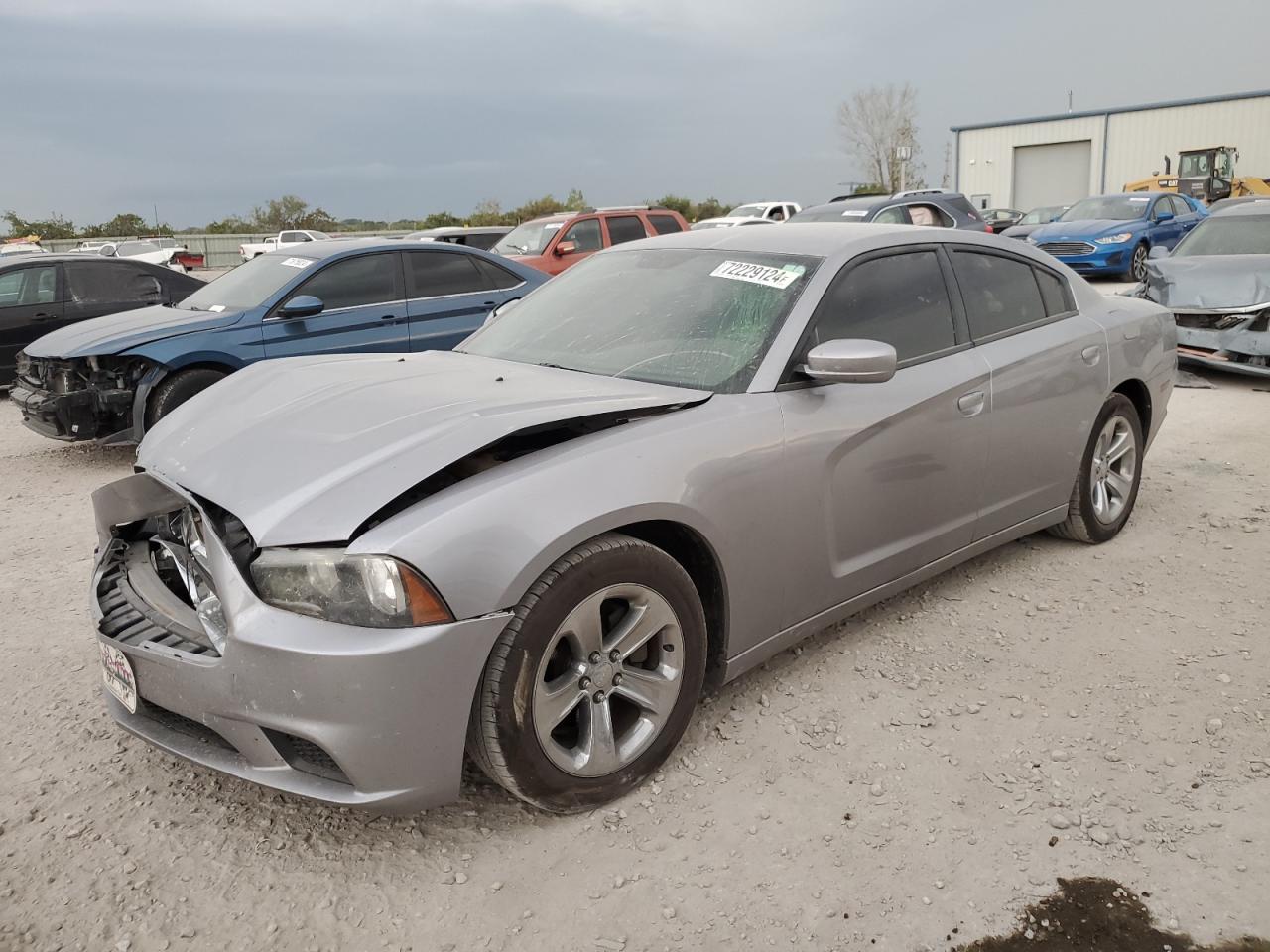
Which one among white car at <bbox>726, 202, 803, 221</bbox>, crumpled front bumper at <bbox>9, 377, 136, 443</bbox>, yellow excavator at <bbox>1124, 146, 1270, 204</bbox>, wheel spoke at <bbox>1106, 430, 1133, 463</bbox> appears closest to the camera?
wheel spoke at <bbox>1106, 430, 1133, 463</bbox>

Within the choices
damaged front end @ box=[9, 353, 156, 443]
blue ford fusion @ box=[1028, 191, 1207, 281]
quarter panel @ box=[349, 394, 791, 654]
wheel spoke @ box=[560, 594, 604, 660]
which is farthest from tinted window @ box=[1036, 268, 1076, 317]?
blue ford fusion @ box=[1028, 191, 1207, 281]

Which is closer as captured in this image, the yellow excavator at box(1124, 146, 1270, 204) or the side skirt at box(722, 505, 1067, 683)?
the side skirt at box(722, 505, 1067, 683)

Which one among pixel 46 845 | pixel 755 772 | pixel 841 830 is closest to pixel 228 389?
pixel 46 845

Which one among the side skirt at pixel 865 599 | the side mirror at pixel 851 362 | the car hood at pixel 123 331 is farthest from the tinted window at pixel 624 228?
the side mirror at pixel 851 362

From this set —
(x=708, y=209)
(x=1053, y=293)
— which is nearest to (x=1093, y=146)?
(x=708, y=209)

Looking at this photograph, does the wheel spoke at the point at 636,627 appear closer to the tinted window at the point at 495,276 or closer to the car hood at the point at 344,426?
the car hood at the point at 344,426

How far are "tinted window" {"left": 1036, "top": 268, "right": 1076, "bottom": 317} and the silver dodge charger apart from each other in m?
0.13

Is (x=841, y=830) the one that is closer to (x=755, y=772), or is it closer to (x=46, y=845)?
(x=755, y=772)

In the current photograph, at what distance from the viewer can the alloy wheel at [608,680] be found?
2578 millimetres

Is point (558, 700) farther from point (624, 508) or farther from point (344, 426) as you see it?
point (344, 426)

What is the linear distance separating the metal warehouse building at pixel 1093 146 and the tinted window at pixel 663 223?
30342 millimetres

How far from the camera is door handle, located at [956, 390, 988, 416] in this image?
3.67 metres

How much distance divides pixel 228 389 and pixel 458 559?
1.55m

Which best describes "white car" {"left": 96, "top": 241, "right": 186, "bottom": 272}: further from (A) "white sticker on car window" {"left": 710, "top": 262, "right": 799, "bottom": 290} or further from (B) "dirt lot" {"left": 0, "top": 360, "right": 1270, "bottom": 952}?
(A) "white sticker on car window" {"left": 710, "top": 262, "right": 799, "bottom": 290}
